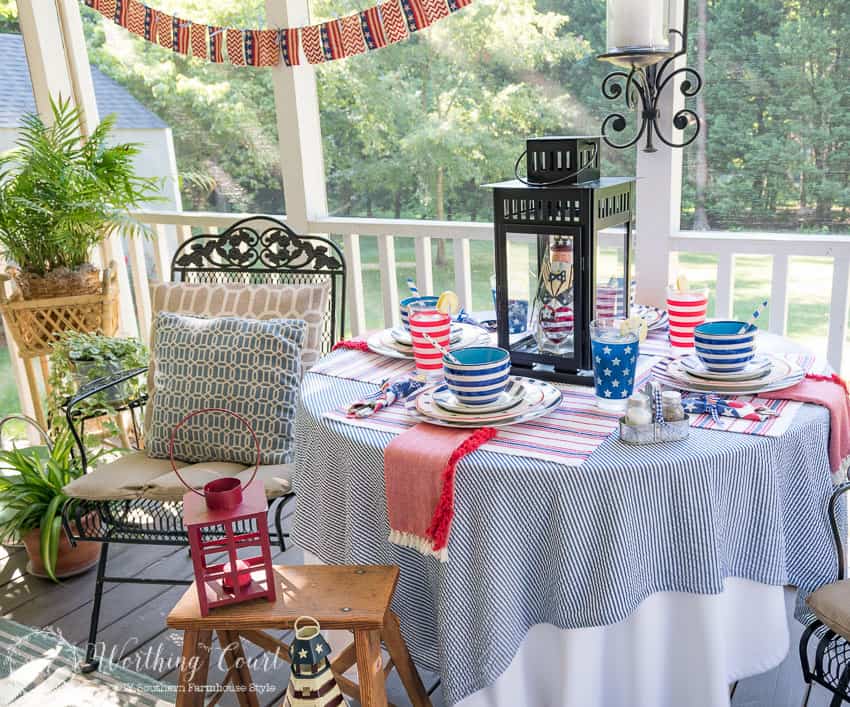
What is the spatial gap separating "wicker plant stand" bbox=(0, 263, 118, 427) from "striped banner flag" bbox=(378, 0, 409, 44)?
151cm

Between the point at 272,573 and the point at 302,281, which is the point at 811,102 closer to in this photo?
the point at 302,281

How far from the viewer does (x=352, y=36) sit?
292 centimetres

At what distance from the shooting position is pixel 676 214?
2650 millimetres

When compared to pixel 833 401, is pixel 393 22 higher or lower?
higher

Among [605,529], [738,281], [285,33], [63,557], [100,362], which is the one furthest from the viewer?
[285,33]

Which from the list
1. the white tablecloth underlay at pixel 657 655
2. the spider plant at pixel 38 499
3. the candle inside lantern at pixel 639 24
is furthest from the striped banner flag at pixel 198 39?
the white tablecloth underlay at pixel 657 655

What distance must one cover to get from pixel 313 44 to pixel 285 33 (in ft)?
0.40

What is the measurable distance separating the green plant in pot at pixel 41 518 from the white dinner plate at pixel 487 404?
1591 mm

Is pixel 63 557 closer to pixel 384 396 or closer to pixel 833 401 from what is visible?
pixel 384 396

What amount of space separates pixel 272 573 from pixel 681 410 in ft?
2.66

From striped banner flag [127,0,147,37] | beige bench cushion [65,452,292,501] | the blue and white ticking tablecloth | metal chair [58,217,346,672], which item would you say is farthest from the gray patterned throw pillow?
striped banner flag [127,0,147,37]

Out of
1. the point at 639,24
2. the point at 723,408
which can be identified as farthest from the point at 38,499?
the point at 639,24

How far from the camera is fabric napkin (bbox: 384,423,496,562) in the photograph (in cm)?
143

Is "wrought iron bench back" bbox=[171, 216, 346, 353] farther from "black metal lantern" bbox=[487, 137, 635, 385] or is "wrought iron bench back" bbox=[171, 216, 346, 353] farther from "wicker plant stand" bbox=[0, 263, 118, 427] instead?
"black metal lantern" bbox=[487, 137, 635, 385]
